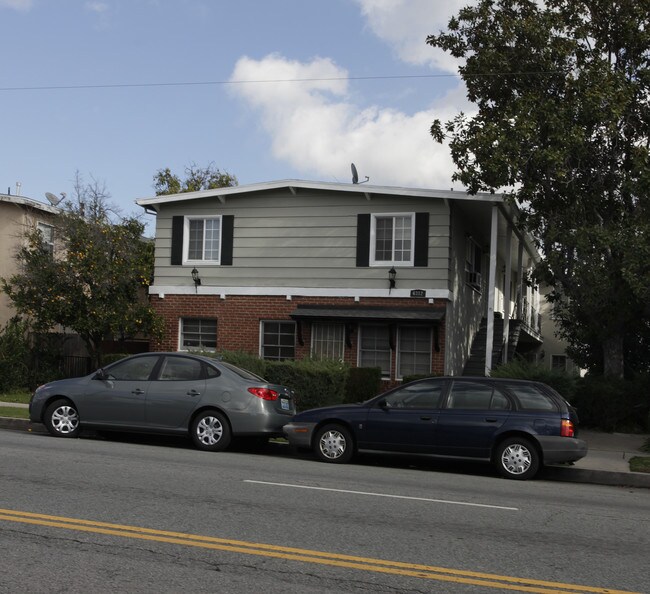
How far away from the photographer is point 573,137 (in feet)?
54.1

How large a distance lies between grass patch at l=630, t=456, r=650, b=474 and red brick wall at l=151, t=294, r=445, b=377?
6969 millimetres

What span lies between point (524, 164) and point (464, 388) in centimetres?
650

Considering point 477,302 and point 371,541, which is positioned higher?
point 477,302

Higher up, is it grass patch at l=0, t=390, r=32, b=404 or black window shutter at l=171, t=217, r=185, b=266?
black window shutter at l=171, t=217, r=185, b=266

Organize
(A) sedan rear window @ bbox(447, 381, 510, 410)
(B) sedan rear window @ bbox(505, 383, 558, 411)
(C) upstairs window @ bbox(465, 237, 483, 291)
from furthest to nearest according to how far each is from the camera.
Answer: (C) upstairs window @ bbox(465, 237, 483, 291) → (A) sedan rear window @ bbox(447, 381, 510, 410) → (B) sedan rear window @ bbox(505, 383, 558, 411)

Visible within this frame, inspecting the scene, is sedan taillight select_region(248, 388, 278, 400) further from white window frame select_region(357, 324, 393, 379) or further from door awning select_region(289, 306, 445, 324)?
white window frame select_region(357, 324, 393, 379)

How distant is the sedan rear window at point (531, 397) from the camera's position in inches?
474

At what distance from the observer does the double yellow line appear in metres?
5.73

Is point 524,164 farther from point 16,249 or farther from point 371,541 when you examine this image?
point 16,249

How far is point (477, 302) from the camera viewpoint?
24.9 metres

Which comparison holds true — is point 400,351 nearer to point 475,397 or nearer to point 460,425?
point 475,397

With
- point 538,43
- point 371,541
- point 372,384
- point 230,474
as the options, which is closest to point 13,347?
point 372,384

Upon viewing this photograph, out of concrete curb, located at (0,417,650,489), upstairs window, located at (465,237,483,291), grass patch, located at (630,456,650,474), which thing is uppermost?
upstairs window, located at (465,237,483,291)

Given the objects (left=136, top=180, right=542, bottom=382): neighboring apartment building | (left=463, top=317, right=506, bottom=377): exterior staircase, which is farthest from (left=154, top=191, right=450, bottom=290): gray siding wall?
(left=463, top=317, right=506, bottom=377): exterior staircase
